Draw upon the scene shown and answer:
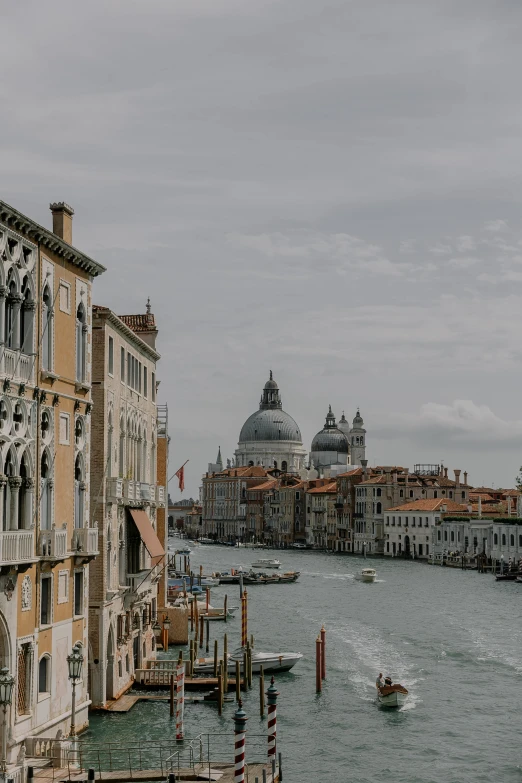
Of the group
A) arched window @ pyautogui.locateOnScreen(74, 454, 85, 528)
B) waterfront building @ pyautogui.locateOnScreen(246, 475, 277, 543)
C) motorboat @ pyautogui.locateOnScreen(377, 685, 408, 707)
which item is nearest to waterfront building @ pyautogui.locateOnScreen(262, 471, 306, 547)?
waterfront building @ pyautogui.locateOnScreen(246, 475, 277, 543)

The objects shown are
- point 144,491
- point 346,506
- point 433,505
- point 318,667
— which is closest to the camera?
point 144,491

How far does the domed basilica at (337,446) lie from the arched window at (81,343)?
14398cm

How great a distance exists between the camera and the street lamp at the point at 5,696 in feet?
51.9

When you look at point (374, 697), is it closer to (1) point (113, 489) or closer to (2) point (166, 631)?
(2) point (166, 631)

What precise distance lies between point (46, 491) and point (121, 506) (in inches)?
260

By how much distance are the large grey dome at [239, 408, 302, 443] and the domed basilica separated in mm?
4180

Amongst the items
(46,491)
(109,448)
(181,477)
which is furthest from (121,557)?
(181,477)

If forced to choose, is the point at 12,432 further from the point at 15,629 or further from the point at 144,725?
the point at 144,725

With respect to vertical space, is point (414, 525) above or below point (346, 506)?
below

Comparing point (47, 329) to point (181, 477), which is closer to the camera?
point (47, 329)

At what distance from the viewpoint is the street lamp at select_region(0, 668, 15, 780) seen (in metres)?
15.8

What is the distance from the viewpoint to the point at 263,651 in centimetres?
3528

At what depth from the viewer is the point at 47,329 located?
60.7 feet

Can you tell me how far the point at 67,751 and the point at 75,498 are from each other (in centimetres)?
420
